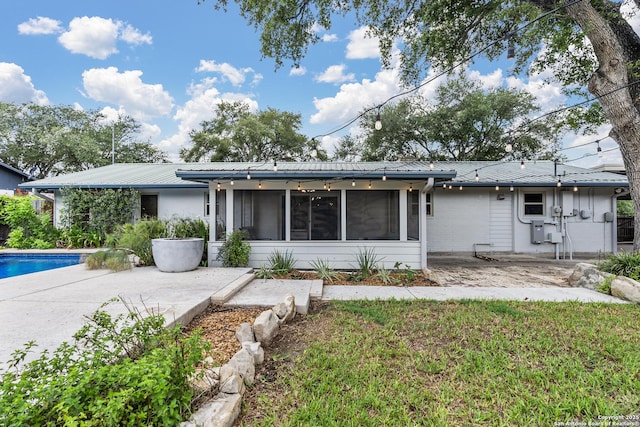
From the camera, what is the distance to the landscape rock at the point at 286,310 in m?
3.48

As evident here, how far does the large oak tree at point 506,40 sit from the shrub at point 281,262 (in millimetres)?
5370

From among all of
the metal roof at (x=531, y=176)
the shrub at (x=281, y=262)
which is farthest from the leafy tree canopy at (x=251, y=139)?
the shrub at (x=281, y=262)

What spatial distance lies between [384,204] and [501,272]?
332 centimetres

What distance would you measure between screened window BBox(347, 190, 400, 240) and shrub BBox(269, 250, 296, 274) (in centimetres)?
143

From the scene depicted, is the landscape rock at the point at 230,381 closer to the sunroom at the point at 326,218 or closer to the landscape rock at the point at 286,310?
the landscape rock at the point at 286,310

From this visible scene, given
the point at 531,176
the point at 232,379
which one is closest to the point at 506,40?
the point at 531,176

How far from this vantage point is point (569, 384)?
223cm

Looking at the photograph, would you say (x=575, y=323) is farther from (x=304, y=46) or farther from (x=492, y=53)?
(x=304, y=46)

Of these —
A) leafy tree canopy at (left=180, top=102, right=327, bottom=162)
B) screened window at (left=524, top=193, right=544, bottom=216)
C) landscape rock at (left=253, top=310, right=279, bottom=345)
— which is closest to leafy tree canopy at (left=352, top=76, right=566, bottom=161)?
leafy tree canopy at (left=180, top=102, right=327, bottom=162)

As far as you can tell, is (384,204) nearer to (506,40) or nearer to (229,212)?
(229,212)

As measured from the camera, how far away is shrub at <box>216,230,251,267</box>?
6199 millimetres

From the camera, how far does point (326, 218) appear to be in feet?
21.6

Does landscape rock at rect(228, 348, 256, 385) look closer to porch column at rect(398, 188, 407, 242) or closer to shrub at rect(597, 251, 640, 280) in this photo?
porch column at rect(398, 188, 407, 242)

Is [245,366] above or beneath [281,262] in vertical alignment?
beneath
